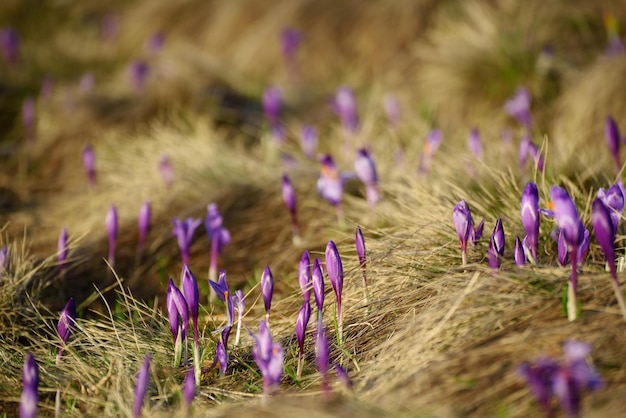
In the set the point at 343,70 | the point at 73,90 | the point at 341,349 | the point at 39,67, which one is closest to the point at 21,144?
the point at 73,90

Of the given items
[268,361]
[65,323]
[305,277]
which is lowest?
[65,323]

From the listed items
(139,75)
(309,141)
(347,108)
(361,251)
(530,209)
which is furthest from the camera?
(139,75)

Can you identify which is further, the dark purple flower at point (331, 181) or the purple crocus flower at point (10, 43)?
the purple crocus flower at point (10, 43)

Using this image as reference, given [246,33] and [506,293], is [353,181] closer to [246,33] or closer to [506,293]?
[506,293]

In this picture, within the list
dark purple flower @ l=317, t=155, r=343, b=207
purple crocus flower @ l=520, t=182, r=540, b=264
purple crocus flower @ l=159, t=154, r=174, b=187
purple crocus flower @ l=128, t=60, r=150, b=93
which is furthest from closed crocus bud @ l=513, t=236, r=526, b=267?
purple crocus flower @ l=128, t=60, r=150, b=93

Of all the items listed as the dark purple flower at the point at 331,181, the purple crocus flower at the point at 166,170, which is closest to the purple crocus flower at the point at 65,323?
the dark purple flower at the point at 331,181

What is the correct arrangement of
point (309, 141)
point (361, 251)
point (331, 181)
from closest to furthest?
1. point (361, 251)
2. point (331, 181)
3. point (309, 141)

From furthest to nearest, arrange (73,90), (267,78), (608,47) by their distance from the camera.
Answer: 1. (267,78)
2. (73,90)
3. (608,47)

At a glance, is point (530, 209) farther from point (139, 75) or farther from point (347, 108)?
point (139, 75)

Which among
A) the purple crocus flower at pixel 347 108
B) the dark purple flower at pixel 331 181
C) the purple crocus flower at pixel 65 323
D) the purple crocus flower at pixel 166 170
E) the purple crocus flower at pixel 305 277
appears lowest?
the purple crocus flower at pixel 65 323

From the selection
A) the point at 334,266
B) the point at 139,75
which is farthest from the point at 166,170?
the point at 139,75

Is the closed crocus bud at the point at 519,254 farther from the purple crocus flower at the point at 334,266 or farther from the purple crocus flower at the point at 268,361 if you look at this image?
the purple crocus flower at the point at 268,361
